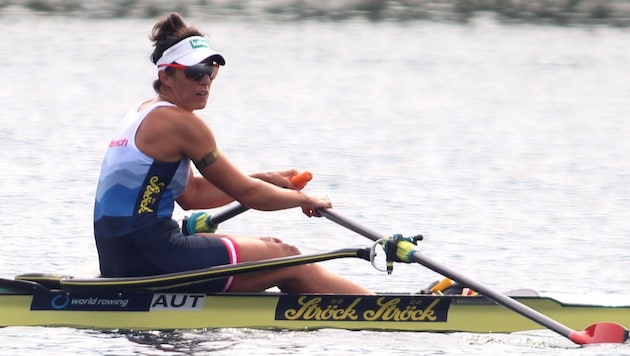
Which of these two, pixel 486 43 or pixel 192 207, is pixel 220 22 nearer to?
pixel 486 43

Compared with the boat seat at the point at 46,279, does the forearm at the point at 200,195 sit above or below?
above

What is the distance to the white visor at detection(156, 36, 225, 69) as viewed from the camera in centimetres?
966

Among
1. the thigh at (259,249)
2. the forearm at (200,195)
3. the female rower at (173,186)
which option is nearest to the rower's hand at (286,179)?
the forearm at (200,195)

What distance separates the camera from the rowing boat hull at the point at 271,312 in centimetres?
984

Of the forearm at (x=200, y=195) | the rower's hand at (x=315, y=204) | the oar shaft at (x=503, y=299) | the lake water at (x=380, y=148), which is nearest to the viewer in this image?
the oar shaft at (x=503, y=299)

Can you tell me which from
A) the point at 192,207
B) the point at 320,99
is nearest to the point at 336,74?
the point at 320,99

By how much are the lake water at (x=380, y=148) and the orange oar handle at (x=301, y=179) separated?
3.71 ft

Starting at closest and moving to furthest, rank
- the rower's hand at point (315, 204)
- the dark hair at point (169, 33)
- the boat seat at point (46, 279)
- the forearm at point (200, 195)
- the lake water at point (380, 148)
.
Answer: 1. the dark hair at point (169, 33)
2. the boat seat at point (46, 279)
3. the rower's hand at point (315, 204)
4. the forearm at point (200, 195)
5. the lake water at point (380, 148)

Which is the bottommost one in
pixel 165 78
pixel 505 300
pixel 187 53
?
pixel 505 300

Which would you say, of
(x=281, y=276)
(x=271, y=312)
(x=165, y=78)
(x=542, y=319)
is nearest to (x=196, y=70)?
(x=165, y=78)

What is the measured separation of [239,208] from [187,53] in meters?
1.70

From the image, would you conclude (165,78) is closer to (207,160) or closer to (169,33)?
(169,33)

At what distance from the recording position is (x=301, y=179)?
10484mm

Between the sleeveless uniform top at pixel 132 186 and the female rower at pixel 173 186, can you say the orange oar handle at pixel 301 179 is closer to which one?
the female rower at pixel 173 186
